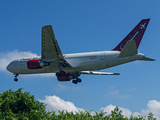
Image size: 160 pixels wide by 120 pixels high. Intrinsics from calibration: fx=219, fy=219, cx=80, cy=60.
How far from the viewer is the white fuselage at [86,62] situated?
26.0m

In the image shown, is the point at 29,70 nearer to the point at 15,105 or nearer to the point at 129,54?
the point at 129,54

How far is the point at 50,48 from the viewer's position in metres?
25.4

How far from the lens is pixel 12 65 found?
32219 mm

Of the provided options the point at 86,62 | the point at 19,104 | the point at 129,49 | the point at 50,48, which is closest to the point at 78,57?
the point at 86,62

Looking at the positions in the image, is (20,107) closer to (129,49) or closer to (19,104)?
(19,104)

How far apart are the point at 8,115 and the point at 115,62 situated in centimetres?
1799

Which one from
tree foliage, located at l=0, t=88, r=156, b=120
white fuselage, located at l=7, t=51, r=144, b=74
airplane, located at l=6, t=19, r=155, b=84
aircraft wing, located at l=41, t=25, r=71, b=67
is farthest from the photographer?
white fuselage, located at l=7, t=51, r=144, b=74

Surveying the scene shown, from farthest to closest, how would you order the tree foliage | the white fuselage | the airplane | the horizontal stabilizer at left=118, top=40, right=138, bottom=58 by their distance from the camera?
the white fuselage
the airplane
the horizontal stabilizer at left=118, top=40, right=138, bottom=58
the tree foliage

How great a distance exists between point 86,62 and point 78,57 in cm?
151

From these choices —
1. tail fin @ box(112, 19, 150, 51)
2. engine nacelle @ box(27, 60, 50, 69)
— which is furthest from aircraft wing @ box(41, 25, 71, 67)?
tail fin @ box(112, 19, 150, 51)

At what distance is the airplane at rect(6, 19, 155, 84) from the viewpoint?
24359 millimetres

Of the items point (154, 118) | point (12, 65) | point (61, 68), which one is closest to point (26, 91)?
point (154, 118)

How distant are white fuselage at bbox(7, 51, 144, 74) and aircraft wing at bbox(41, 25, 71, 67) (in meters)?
0.99

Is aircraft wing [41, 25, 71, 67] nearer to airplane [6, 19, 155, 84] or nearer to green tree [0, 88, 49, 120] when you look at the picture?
airplane [6, 19, 155, 84]
